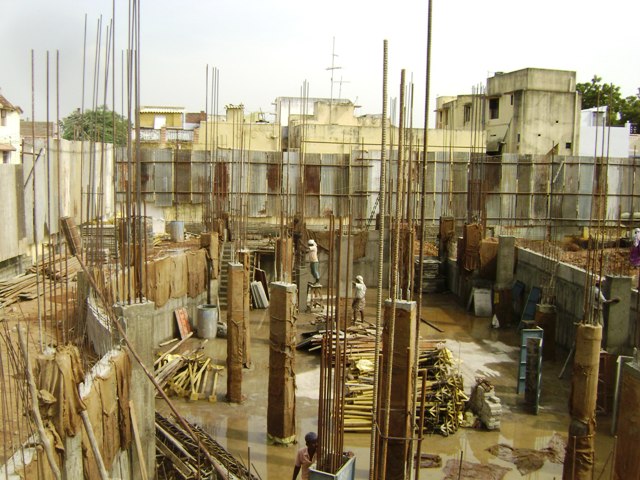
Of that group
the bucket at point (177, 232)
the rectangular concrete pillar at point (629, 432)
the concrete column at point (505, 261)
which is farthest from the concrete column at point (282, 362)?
the bucket at point (177, 232)

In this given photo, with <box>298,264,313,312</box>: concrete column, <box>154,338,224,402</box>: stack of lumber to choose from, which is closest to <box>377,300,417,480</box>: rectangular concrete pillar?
<box>154,338,224,402</box>: stack of lumber

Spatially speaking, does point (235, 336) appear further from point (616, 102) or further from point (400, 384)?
point (616, 102)

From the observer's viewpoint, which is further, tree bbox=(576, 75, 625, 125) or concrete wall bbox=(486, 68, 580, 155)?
tree bbox=(576, 75, 625, 125)

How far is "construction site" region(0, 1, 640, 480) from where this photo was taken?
16.7ft

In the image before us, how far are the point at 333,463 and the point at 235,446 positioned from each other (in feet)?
11.6

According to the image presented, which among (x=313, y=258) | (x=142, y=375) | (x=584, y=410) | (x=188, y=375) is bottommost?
(x=188, y=375)

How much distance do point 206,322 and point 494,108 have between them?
22134 millimetres

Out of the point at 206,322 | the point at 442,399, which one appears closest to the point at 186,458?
the point at 442,399

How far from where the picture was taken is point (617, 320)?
9.92m

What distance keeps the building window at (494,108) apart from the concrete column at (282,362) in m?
24.4

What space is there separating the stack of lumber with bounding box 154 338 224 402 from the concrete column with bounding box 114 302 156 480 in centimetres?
290

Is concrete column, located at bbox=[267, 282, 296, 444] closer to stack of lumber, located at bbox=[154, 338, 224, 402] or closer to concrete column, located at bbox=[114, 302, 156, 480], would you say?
stack of lumber, located at bbox=[154, 338, 224, 402]

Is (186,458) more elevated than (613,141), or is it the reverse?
(613,141)

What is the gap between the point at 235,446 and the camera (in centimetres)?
802
